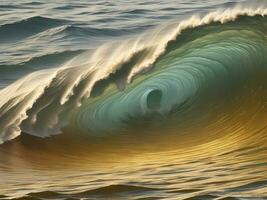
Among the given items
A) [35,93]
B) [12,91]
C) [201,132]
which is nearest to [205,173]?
[201,132]

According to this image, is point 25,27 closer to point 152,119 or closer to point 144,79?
point 144,79

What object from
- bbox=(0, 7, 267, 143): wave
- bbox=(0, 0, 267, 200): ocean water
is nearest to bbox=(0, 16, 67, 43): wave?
bbox=(0, 0, 267, 200): ocean water

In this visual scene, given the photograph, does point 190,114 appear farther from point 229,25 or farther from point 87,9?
point 87,9

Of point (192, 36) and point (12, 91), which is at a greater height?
point (192, 36)

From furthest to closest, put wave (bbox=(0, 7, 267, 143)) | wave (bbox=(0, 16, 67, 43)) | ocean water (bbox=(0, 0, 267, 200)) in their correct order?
wave (bbox=(0, 16, 67, 43)) < wave (bbox=(0, 7, 267, 143)) < ocean water (bbox=(0, 0, 267, 200))

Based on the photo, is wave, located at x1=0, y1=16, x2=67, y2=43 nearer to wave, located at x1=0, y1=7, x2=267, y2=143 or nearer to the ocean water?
the ocean water

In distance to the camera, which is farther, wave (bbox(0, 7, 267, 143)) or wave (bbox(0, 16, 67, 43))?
wave (bbox(0, 16, 67, 43))

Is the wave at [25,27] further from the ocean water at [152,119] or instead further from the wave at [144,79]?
the wave at [144,79]
